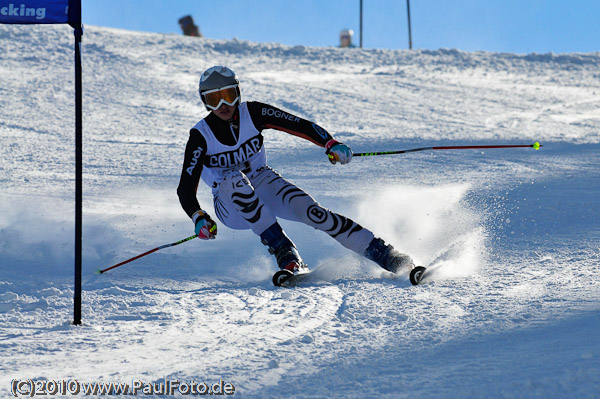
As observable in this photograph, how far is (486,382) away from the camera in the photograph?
97.8 inches

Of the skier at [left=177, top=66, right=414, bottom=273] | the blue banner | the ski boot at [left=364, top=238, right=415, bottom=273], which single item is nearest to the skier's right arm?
the skier at [left=177, top=66, right=414, bottom=273]

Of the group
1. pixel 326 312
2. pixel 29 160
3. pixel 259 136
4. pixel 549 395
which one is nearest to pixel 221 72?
pixel 259 136

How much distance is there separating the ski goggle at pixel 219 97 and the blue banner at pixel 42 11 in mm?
1124

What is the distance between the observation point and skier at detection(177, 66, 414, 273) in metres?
4.50

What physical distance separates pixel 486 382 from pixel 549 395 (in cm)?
22

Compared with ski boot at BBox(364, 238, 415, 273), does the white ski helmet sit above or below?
above

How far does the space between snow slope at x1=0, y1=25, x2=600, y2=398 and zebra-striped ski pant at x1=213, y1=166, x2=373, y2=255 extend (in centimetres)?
23

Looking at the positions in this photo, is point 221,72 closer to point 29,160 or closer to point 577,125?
point 29,160

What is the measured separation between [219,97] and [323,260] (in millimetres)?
1362

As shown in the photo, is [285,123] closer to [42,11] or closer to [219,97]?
[219,97]

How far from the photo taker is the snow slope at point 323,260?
273 centimetres

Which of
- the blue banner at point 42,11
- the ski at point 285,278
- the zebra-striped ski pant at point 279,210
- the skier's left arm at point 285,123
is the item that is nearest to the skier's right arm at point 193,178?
the zebra-striped ski pant at point 279,210

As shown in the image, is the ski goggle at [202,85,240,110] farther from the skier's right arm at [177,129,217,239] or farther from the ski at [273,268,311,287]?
the ski at [273,268,311,287]

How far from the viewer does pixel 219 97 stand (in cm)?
462
